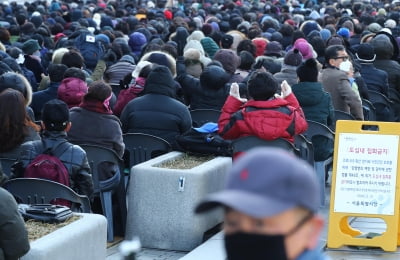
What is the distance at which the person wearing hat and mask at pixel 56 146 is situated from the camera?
8570 millimetres

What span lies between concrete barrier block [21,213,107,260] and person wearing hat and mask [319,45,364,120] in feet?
18.9

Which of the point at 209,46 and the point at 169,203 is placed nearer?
the point at 169,203

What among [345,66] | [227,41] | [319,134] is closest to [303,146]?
[319,134]

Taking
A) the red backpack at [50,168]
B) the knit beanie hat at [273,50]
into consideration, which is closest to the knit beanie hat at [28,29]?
the knit beanie hat at [273,50]

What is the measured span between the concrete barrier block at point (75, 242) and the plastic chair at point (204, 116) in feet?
15.8

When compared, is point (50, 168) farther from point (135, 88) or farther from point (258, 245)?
point (258, 245)

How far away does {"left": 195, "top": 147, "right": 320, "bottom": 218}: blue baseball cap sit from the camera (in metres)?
2.81

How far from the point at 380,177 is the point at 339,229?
55 centimetres

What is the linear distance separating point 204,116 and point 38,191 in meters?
4.61

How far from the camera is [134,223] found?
32.1ft

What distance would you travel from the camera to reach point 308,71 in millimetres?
11953

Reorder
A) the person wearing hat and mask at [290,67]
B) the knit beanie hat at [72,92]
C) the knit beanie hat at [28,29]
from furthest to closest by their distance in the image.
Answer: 1. the knit beanie hat at [28,29]
2. the person wearing hat and mask at [290,67]
3. the knit beanie hat at [72,92]

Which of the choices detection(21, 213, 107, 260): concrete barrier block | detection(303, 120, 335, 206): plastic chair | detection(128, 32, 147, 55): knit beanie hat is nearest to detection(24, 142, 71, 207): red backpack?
detection(21, 213, 107, 260): concrete barrier block

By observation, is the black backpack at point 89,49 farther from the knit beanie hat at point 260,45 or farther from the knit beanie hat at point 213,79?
the knit beanie hat at point 213,79
